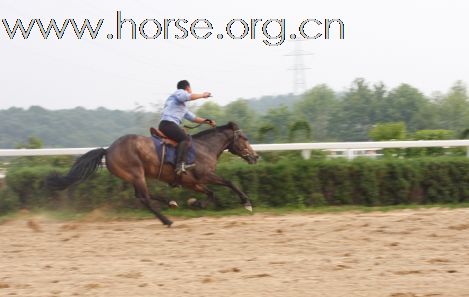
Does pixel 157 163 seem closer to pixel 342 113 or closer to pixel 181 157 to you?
pixel 181 157

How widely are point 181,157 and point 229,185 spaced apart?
87 centimetres

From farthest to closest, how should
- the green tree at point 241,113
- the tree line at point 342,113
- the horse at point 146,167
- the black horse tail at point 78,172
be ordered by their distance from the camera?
the tree line at point 342,113, the green tree at point 241,113, the black horse tail at point 78,172, the horse at point 146,167

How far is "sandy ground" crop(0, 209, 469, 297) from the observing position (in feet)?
19.4

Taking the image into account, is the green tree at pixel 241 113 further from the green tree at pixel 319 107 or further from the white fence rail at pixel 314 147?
the white fence rail at pixel 314 147

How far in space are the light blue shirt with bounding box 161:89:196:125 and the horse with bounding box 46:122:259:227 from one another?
0.45 m

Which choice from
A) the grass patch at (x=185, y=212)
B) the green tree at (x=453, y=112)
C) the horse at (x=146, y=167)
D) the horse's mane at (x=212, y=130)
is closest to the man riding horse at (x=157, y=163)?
the horse at (x=146, y=167)

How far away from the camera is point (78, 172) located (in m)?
10.2

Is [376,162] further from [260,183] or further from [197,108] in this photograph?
[197,108]

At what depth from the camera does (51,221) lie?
10711 millimetres

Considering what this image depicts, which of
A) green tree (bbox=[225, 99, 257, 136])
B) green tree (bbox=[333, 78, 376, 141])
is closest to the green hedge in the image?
green tree (bbox=[225, 99, 257, 136])

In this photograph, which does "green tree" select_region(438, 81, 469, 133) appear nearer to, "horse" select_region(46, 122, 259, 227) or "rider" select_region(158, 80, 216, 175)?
"horse" select_region(46, 122, 259, 227)

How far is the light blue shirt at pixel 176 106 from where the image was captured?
33.5ft

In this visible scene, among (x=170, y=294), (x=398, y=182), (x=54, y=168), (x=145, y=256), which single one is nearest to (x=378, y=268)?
(x=170, y=294)

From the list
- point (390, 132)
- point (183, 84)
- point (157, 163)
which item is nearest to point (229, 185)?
point (157, 163)
